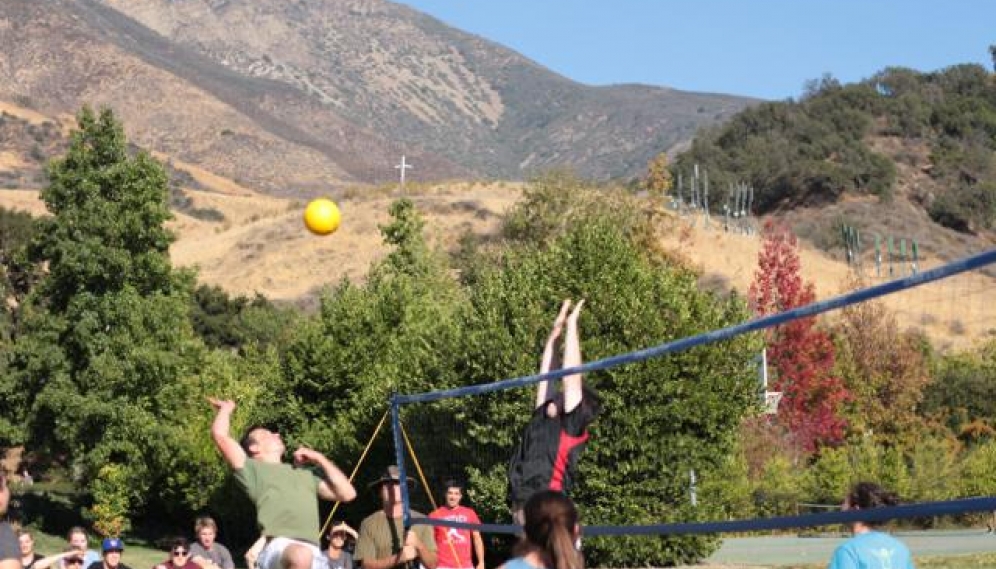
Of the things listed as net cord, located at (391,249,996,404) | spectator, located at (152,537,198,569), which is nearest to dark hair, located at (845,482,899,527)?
net cord, located at (391,249,996,404)

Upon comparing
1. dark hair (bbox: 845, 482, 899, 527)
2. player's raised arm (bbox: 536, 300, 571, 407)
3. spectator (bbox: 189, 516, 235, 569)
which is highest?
player's raised arm (bbox: 536, 300, 571, 407)

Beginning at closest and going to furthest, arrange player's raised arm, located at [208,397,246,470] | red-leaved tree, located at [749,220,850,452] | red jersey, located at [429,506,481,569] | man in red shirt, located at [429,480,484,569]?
1. player's raised arm, located at [208,397,246,470]
2. man in red shirt, located at [429,480,484,569]
3. red jersey, located at [429,506,481,569]
4. red-leaved tree, located at [749,220,850,452]

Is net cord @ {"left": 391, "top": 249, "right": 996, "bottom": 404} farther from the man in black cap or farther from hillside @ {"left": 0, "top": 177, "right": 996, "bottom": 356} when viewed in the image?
hillside @ {"left": 0, "top": 177, "right": 996, "bottom": 356}

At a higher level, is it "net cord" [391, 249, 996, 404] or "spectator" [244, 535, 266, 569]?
"net cord" [391, 249, 996, 404]

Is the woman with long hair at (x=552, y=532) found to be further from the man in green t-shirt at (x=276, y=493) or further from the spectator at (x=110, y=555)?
the spectator at (x=110, y=555)

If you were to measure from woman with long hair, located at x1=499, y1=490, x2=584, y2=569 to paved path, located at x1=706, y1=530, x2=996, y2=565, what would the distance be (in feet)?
50.0

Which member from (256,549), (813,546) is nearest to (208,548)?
(256,549)

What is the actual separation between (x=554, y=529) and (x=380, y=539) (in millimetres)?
6490

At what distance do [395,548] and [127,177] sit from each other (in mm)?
36215

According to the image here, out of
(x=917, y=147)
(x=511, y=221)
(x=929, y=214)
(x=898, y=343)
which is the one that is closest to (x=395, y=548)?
(x=898, y=343)

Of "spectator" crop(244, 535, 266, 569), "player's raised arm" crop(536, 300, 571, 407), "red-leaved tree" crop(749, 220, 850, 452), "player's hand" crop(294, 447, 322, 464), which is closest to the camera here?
"player's hand" crop(294, 447, 322, 464)

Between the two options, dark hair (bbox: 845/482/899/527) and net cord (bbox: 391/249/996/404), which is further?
dark hair (bbox: 845/482/899/527)

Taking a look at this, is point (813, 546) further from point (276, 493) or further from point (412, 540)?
point (276, 493)

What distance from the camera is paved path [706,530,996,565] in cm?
2389
